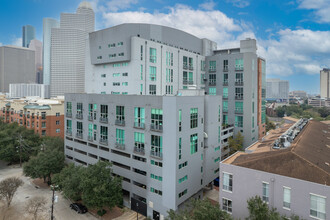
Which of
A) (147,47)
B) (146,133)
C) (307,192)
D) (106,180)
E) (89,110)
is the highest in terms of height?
(147,47)

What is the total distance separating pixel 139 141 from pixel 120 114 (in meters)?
5.86

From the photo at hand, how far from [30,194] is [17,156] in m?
20.3

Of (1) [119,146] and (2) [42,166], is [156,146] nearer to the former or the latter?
(1) [119,146]

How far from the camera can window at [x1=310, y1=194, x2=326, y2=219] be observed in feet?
61.7

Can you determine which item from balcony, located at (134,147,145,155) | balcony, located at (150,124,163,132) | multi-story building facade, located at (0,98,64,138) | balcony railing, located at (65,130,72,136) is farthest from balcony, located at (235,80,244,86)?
multi-story building facade, located at (0,98,64,138)

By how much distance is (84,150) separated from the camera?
Result: 41281 mm

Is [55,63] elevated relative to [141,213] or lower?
elevated

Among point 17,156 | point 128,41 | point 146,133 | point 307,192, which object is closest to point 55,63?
point 17,156

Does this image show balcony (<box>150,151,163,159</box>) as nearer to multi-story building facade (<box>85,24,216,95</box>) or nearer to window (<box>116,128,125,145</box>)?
window (<box>116,128,125,145</box>)

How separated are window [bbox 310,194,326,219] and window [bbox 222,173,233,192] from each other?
24.1ft

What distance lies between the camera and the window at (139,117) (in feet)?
104

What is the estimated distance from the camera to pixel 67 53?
615ft

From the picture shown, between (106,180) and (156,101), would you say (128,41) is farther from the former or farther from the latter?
(106,180)

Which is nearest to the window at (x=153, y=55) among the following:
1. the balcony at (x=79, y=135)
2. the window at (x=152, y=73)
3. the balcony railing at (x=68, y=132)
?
the window at (x=152, y=73)
